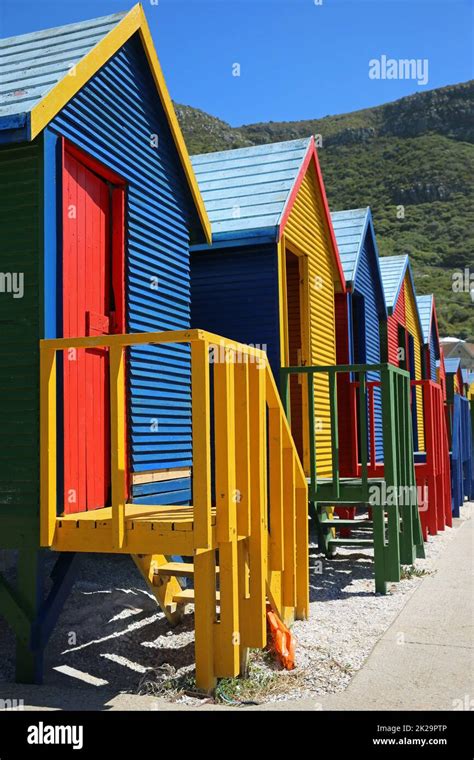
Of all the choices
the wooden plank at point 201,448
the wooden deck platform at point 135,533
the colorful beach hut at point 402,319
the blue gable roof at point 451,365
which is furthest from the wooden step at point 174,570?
the blue gable roof at point 451,365

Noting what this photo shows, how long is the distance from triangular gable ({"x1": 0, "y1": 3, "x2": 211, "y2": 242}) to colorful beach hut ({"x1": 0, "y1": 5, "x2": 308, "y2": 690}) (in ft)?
0.06

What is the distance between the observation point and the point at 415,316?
73.8 ft

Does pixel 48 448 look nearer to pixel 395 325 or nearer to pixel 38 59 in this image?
pixel 38 59

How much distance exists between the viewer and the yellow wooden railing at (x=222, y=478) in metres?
4.91

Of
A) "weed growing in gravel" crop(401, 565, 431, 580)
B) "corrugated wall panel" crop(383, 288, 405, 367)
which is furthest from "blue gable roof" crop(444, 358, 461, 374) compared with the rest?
"weed growing in gravel" crop(401, 565, 431, 580)

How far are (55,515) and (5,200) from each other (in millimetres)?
2342

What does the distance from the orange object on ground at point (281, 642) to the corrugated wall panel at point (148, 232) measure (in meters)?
1.99

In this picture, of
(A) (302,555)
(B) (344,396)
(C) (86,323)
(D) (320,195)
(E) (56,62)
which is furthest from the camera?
(B) (344,396)

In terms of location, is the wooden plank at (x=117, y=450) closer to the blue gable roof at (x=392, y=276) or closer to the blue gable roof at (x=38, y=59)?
the blue gable roof at (x=38, y=59)

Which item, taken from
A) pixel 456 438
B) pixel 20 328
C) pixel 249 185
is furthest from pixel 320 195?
pixel 20 328

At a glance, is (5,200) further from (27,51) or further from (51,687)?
(51,687)

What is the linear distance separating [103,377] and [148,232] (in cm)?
166

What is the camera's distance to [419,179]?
88.4 m

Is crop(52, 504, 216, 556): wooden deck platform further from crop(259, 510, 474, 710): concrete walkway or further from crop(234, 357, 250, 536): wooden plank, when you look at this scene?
crop(259, 510, 474, 710): concrete walkway
